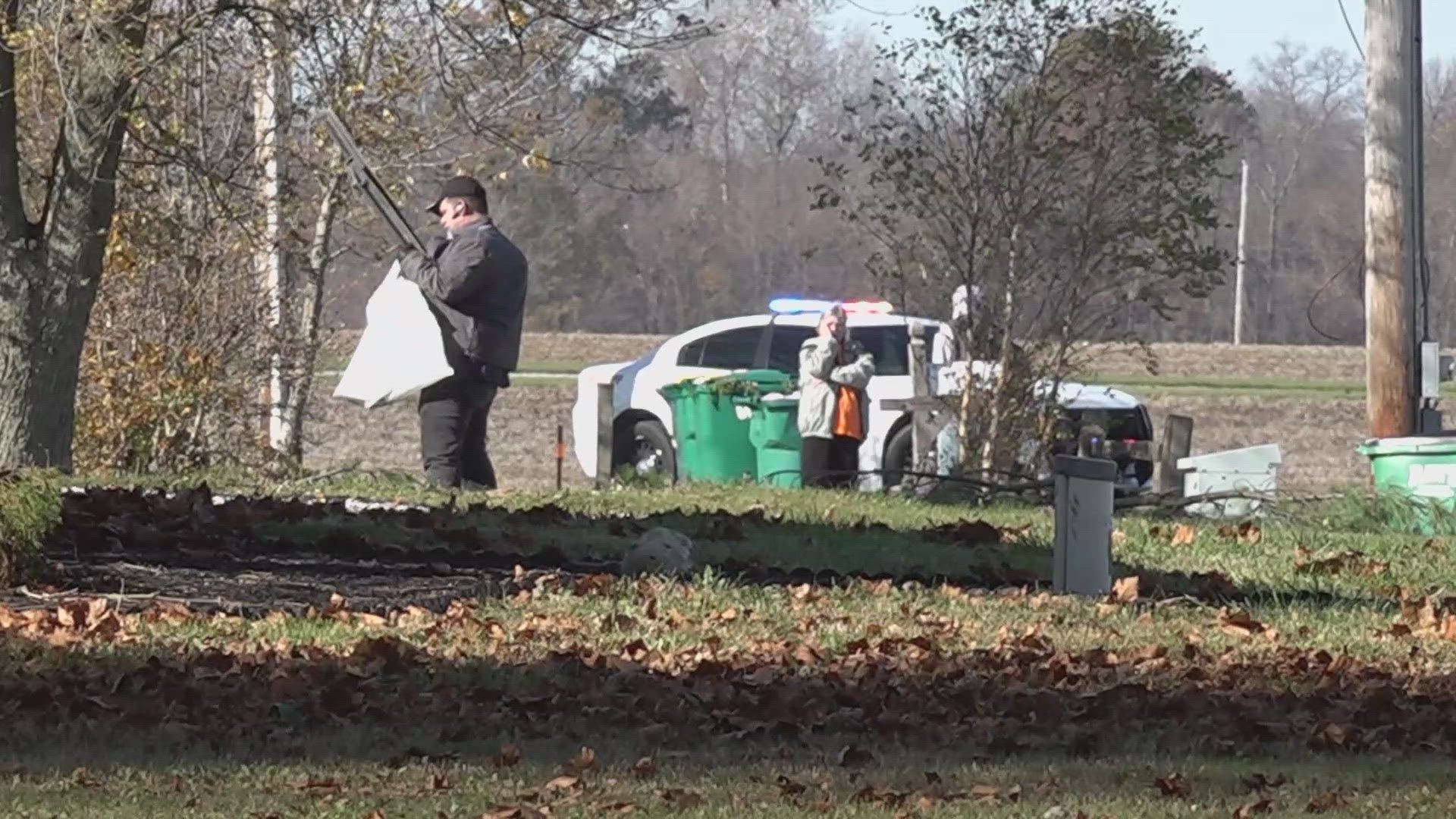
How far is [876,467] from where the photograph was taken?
71.7 feet

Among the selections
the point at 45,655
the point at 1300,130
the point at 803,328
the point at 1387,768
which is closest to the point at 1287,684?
the point at 1387,768

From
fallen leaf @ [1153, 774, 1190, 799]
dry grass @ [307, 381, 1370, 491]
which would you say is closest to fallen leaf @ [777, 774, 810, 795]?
fallen leaf @ [1153, 774, 1190, 799]

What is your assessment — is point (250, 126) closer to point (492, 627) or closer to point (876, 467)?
point (876, 467)

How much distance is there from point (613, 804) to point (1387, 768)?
2.05 m

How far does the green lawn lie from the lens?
6.21m

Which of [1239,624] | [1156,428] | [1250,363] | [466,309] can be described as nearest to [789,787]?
[1239,624]

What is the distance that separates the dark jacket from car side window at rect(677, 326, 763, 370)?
9734mm

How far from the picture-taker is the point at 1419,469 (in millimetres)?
16172

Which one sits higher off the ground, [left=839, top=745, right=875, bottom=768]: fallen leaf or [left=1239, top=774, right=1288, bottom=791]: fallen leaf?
[left=1239, top=774, right=1288, bottom=791]: fallen leaf

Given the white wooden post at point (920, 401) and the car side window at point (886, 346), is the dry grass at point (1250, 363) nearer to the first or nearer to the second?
the car side window at point (886, 346)

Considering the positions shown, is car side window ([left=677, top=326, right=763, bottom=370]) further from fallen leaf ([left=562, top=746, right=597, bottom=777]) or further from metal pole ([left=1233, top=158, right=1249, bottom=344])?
metal pole ([left=1233, top=158, right=1249, bottom=344])

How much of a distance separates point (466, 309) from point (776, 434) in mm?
7507

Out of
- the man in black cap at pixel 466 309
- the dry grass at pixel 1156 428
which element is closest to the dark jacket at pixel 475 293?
the man in black cap at pixel 466 309

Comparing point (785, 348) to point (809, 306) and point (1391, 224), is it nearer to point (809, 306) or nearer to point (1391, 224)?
point (809, 306)
